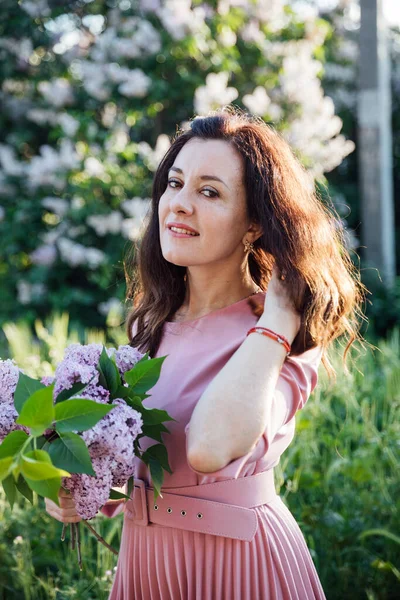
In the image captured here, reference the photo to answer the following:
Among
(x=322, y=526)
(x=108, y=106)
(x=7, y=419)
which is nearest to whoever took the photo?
(x=7, y=419)

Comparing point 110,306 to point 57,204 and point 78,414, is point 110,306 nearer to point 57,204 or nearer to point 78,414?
point 57,204

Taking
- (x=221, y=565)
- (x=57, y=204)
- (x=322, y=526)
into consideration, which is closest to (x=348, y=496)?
(x=322, y=526)

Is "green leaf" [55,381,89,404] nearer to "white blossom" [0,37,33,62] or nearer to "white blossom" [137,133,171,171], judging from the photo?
"white blossom" [137,133,171,171]

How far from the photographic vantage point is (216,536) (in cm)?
148

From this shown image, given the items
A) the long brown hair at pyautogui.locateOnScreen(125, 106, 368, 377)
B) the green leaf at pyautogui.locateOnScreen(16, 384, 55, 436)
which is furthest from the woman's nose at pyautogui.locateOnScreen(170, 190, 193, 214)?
the green leaf at pyautogui.locateOnScreen(16, 384, 55, 436)

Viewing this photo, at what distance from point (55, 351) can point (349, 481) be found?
1.57 metres

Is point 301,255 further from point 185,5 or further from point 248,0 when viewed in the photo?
point 248,0

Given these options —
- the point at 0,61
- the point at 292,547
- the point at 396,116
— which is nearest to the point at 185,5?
the point at 0,61

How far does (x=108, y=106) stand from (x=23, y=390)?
4699mm

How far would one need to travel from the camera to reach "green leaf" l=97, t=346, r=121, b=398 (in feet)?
4.45

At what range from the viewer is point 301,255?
1.52 meters

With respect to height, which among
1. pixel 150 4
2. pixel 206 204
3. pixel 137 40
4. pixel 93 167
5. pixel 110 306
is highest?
pixel 150 4

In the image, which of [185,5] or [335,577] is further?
[185,5]

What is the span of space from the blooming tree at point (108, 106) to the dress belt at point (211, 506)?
3.63 meters
